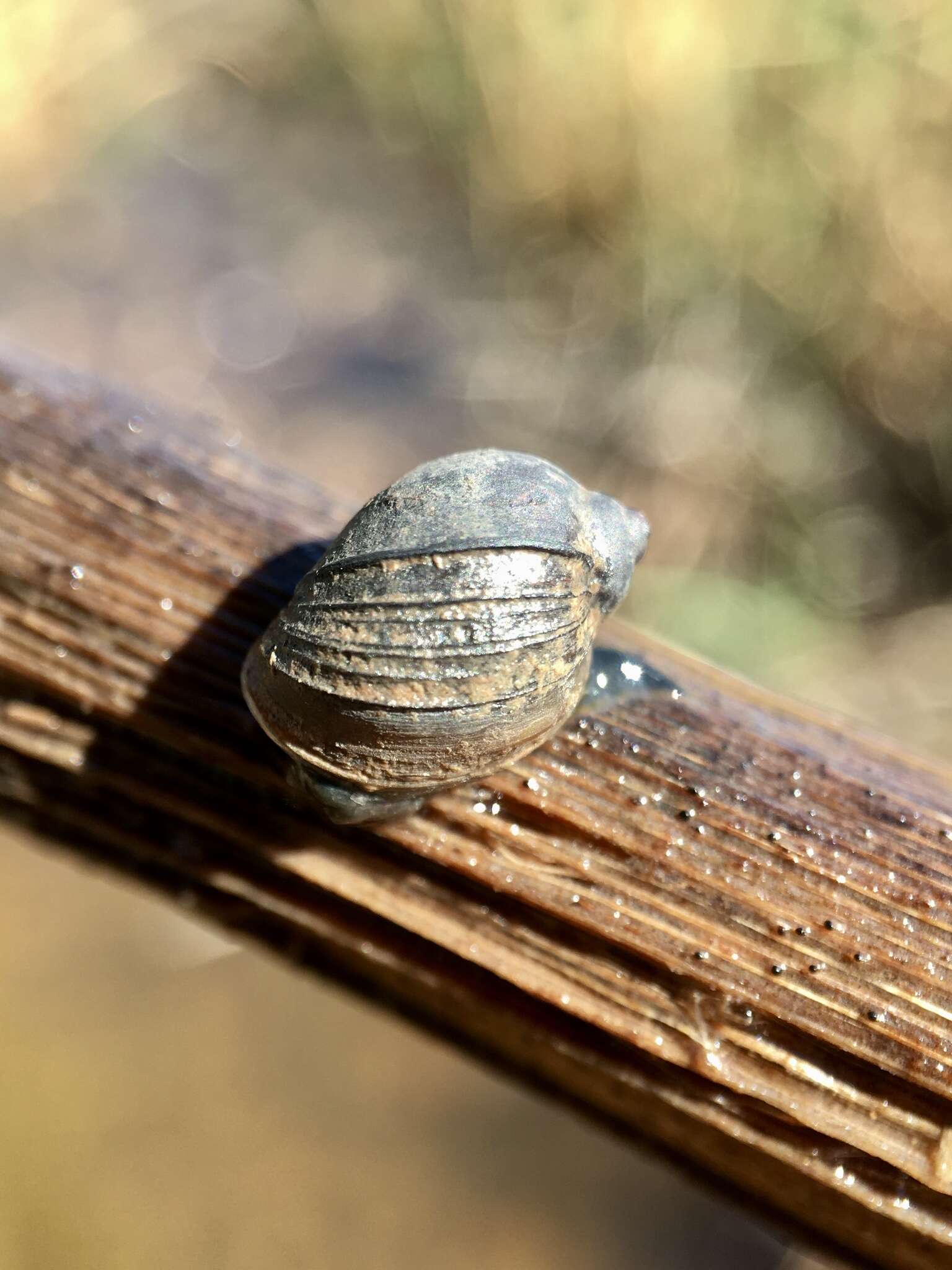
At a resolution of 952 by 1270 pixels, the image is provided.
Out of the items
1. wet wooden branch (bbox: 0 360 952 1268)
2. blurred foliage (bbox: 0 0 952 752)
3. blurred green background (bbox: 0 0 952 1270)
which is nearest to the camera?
wet wooden branch (bbox: 0 360 952 1268)

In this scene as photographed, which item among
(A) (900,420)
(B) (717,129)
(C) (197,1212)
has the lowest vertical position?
(C) (197,1212)

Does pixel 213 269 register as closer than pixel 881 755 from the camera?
No

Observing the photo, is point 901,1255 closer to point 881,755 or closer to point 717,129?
A: point 881,755

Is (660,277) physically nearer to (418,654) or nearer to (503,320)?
(503,320)

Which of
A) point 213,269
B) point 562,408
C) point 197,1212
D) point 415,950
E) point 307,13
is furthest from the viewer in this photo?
point 307,13

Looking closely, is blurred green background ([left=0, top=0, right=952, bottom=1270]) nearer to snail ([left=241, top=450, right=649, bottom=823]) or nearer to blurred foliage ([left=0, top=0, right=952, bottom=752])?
blurred foliage ([left=0, top=0, right=952, bottom=752])

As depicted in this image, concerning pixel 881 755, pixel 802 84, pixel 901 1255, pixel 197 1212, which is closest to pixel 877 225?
pixel 802 84

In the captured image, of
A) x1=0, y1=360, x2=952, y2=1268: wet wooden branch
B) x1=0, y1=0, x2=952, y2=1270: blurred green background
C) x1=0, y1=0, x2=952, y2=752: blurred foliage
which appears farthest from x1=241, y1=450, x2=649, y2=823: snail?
x1=0, y1=0, x2=952, y2=752: blurred foliage

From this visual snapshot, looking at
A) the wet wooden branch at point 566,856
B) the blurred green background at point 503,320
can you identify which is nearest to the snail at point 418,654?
the wet wooden branch at point 566,856
